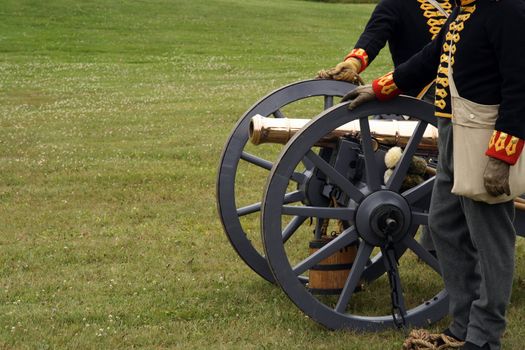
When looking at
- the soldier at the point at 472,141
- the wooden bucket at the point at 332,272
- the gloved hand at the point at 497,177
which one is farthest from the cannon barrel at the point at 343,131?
the gloved hand at the point at 497,177

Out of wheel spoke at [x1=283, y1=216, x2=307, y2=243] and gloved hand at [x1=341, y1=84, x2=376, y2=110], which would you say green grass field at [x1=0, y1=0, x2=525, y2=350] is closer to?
wheel spoke at [x1=283, y1=216, x2=307, y2=243]

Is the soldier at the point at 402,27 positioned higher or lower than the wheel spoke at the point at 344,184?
higher

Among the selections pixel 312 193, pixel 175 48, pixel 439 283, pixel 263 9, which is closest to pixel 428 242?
pixel 439 283

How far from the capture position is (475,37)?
3662mm

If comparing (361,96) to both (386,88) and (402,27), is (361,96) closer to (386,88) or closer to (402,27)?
(386,88)

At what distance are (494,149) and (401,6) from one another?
193cm

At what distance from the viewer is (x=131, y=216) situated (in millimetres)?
7223

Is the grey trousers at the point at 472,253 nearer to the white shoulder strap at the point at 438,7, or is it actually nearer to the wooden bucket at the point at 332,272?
the wooden bucket at the point at 332,272

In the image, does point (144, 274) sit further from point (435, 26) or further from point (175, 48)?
point (175, 48)

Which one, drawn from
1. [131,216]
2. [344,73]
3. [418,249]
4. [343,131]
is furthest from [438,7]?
Answer: [131,216]

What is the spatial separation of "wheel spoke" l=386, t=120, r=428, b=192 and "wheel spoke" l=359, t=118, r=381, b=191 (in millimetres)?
70

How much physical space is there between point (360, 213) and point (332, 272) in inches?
18.4

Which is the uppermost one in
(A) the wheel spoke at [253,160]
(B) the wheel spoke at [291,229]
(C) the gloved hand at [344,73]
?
(C) the gloved hand at [344,73]

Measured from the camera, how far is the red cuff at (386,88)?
427 cm
